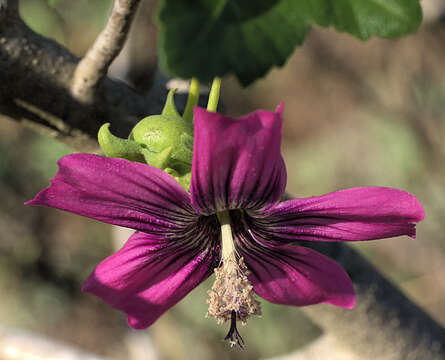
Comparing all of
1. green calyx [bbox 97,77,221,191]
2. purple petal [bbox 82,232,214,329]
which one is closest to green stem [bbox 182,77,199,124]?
green calyx [bbox 97,77,221,191]

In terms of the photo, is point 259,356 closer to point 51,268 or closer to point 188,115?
point 51,268

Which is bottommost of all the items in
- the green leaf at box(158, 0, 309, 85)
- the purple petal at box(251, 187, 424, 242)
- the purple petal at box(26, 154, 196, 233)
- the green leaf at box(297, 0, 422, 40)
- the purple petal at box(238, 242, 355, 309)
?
the purple petal at box(238, 242, 355, 309)

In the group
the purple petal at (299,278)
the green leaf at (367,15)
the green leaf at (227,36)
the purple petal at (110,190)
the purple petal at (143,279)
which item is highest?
the green leaf at (227,36)

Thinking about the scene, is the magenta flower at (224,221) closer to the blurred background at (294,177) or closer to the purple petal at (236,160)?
the purple petal at (236,160)

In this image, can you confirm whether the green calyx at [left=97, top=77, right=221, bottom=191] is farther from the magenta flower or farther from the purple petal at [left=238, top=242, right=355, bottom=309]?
the purple petal at [left=238, top=242, right=355, bottom=309]

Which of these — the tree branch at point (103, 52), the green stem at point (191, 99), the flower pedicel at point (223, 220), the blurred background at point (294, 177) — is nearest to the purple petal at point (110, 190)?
the flower pedicel at point (223, 220)

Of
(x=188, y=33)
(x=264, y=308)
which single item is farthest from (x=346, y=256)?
(x=264, y=308)

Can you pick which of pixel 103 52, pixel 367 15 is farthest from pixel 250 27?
pixel 103 52

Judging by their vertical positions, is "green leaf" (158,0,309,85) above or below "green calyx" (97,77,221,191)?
above
